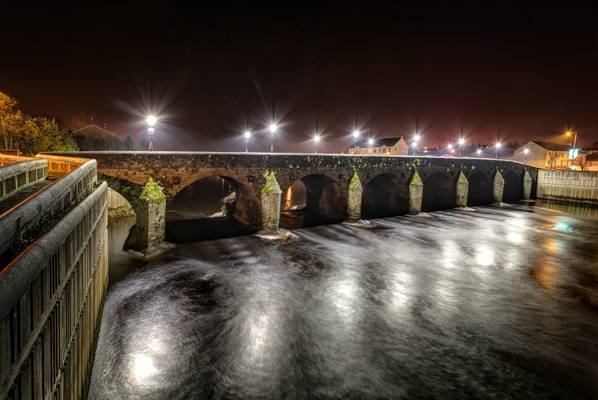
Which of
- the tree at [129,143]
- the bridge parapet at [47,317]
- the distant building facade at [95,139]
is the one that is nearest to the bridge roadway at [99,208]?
the bridge parapet at [47,317]

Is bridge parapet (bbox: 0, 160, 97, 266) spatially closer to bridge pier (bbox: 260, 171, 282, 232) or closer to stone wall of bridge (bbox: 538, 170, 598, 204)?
bridge pier (bbox: 260, 171, 282, 232)

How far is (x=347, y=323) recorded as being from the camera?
13.4 m

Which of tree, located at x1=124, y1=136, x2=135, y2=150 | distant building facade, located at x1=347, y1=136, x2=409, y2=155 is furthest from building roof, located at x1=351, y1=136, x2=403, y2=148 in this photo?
tree, located at x1=124, y1=136, x2=135, y2=150

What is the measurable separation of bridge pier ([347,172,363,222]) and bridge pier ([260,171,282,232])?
25.2 ft

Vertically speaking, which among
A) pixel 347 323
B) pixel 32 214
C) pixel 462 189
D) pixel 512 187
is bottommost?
pixel 347 323

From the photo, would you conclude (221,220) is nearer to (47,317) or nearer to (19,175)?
(19,175)

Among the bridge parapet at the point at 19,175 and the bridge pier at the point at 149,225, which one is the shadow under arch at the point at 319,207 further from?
the bridge parapet at the point at 19,175

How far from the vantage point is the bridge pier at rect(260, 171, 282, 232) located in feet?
83.5

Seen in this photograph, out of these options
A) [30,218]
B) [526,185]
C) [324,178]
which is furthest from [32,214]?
[526,185]

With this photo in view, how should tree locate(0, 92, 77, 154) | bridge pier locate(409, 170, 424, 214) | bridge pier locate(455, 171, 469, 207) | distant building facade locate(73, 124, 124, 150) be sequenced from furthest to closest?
1. distant building facade locate(73, 124, 124, 150)
2. bridge pier locate(455, 171, 469, 207)
3. bridge pier locate(409, 170, 424, 214)
4. tree locate(0, 92, 77, 154)

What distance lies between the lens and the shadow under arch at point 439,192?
4153cm

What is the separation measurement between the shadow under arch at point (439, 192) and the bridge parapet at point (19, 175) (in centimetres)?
3682

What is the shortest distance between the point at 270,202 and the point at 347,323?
44.5 ft

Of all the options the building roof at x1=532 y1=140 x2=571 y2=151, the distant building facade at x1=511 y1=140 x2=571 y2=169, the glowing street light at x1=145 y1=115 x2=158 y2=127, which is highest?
the building roof at x1=532 y1=140 x2=571 y2=151
